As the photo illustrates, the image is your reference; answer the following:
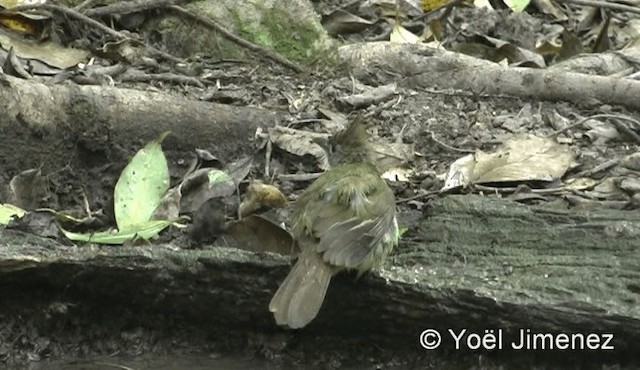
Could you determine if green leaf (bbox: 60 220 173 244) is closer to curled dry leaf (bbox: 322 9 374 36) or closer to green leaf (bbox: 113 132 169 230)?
green leaf (bbox: 113 132 169 230)

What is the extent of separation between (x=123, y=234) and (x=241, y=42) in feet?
6.89

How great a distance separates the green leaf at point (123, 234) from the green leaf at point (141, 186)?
10cm

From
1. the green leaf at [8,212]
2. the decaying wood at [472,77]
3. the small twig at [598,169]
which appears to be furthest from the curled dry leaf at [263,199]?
the decaying wood at [472,77]

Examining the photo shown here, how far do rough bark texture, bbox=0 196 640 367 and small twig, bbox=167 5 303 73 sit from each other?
2.26 meters

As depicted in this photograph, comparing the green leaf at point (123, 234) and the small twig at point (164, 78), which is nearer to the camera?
the green leaf at point (123, 234)

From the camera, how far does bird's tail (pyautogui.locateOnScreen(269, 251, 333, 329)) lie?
12.4 ft

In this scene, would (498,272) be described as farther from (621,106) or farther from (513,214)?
(621,106)

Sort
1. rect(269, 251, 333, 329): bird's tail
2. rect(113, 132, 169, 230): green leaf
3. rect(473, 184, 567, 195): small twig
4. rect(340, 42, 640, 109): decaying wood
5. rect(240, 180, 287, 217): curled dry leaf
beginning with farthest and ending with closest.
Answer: rect(340, 42, 640, 109): decaying wood < rect(473, 184, 567, 195): small twig < rect(240, 180, 287, 217): curled dry leaf < rect(113, 132, 169, 230): green leaf < rect(269, 251, 333, 329): bird's tail

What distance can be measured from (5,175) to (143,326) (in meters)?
1.19

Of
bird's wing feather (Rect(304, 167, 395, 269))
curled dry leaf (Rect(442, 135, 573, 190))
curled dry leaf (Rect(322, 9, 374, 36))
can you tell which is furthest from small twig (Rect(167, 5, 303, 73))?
bird's wing feather (Rect(304, 167, 395, 269))

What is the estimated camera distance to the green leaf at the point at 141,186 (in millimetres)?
4941

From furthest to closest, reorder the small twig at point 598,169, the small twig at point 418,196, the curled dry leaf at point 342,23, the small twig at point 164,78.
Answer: the curled dry leaf at point 342,23 → the small twig at point 164,78 → the small twig at point 598,169 → the small twig at point 418,196

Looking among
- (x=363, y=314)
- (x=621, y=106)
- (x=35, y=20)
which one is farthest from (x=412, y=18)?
(x=363, y=314)

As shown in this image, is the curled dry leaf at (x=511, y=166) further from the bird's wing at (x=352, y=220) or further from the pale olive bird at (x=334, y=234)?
the bird's wing at (x=352, y=220)
